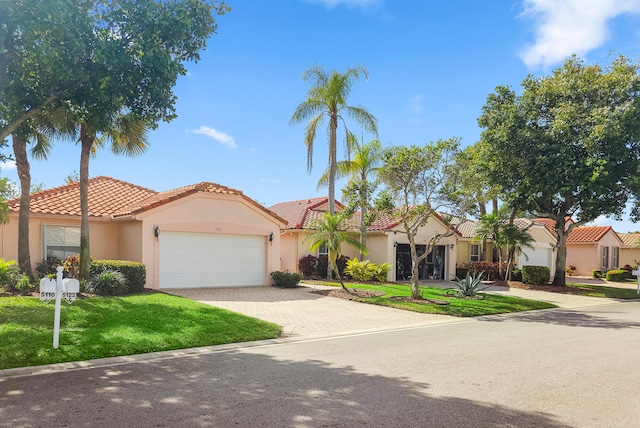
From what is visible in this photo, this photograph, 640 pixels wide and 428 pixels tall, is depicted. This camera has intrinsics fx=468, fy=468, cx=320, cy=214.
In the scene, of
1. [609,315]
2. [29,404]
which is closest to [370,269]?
[609,315]

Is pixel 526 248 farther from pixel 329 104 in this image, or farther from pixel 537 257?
pixel 329 104

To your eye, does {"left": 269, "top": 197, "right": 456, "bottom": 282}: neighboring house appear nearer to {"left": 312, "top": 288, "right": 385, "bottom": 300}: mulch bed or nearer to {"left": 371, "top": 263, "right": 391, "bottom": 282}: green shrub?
{"left": 371, "top": 263, "right": 391, "bottom": 282}: green shrub

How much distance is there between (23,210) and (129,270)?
11.8 ft

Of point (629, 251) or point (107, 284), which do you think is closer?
point (107, 284)

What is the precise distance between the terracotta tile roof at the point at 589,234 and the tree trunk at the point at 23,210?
1581 inches

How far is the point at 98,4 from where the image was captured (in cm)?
844

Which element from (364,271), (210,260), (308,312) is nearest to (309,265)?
(364,271)

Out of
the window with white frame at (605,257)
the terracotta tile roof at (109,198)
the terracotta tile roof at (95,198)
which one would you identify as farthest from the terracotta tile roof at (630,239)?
the terracotta tile roof at (95,198)

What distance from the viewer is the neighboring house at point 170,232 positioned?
1712cm

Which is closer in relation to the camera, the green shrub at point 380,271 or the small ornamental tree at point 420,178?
the small ornamental tree at point 420,178

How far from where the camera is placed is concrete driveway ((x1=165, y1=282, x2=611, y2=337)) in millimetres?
11453

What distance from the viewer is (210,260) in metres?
18.8

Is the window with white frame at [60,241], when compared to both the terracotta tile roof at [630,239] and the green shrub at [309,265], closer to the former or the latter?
the green shrub at [309,265]

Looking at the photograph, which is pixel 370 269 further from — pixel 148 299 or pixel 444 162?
pixel 148 299
